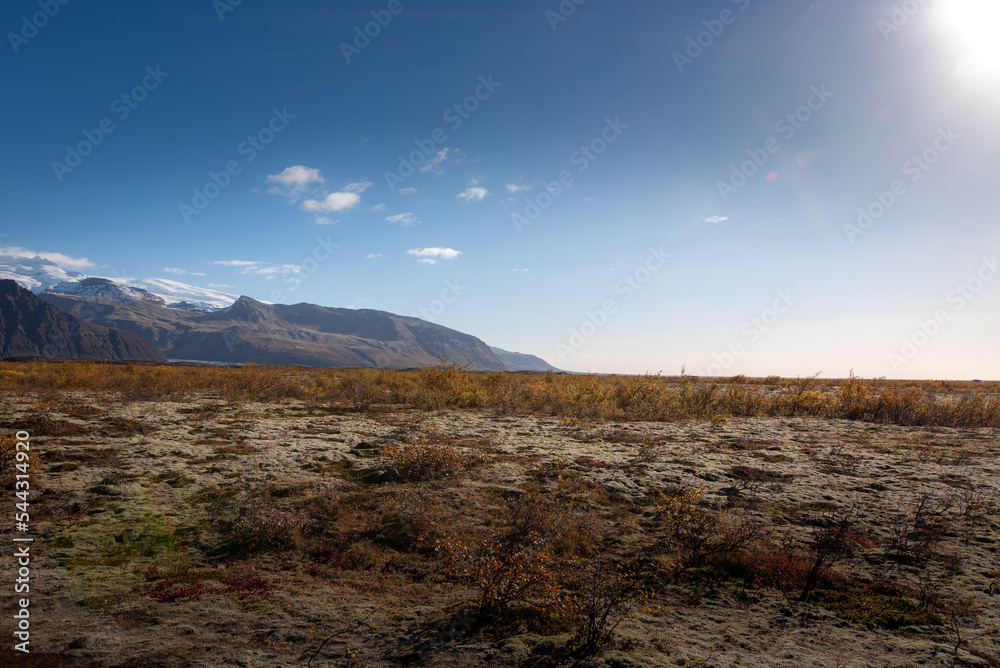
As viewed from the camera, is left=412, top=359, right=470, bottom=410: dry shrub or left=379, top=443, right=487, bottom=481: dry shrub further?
left=412, top=359, right=470, bottom=410: dry shrub

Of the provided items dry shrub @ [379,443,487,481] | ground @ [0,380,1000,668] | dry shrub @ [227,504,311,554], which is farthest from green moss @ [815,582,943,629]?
dry shrub @ [227,504,311,554]

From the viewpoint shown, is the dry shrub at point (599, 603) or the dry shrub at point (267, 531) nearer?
the dry shrub at point (599, 603)

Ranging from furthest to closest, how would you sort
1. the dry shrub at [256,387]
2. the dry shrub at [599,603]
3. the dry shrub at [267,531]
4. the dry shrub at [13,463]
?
the dry shrub at [256,387], the dry shrub at [13,463], the dry shrub at [267,531], the dry shrub at [599,603]

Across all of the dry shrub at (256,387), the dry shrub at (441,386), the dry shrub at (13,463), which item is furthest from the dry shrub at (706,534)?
the dry shrub at (256,387)

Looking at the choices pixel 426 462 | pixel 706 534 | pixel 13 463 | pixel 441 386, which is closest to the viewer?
pixel 706 534

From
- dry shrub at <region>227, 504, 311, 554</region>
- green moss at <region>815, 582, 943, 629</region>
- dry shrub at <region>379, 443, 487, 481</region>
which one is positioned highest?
green moss at <region>815, 582, 943, 629</region>

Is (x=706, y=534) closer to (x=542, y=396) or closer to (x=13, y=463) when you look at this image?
(x=13, y=463)

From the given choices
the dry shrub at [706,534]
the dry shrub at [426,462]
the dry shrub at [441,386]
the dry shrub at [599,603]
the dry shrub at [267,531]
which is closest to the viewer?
the dry shrub at [599,603]

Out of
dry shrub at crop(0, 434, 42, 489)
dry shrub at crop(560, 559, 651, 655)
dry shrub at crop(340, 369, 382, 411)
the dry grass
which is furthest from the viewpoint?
dry shrub at crop(340, 369, 382, 411)

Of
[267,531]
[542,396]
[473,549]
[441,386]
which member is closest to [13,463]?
[267,531]

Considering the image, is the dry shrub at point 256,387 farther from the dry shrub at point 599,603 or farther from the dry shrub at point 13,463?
the dry shrub at point 599,603

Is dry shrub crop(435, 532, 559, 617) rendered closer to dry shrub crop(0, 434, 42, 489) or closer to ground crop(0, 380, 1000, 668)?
ground crop(0, 380, 1000, 668)

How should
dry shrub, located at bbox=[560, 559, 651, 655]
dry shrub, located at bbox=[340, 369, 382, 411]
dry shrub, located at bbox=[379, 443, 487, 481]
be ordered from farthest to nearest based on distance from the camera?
dry shrub, located at bbox=[340, 369, 382, 411], dry shrub, located at bbox=[379, 443, 487, 481], dry shrub, located at bbox=[560, 559, 651, 655]

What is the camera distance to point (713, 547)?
7113mm
